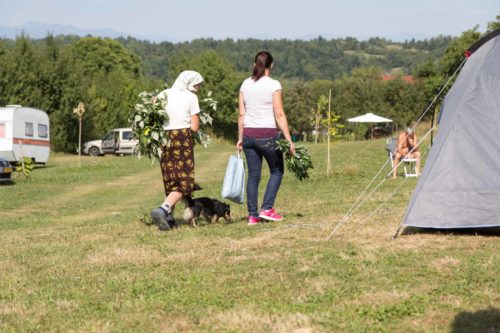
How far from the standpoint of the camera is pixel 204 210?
32.6 feet

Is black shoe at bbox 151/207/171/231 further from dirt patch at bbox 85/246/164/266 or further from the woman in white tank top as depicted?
dirt patch at bbox 85/246/164/266

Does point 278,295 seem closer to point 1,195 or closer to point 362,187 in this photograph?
point 362,187

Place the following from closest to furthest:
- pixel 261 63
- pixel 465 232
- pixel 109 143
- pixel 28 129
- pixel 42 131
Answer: pixel 465 232
pixel 261 63
pixel 28 129
pixel 42 131
pixel 109 143

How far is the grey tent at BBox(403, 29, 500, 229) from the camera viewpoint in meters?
7.71

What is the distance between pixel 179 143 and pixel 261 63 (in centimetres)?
138

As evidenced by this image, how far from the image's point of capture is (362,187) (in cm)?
1612

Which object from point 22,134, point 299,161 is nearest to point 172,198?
point 299,161

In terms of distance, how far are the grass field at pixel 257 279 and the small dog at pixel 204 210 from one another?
9.5 inches

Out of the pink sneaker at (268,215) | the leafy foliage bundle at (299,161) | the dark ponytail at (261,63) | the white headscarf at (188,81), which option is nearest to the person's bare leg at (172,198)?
the pink sneaker at (268,215)

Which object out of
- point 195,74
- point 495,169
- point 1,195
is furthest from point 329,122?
point 495,169

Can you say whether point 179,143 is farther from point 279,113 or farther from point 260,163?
point 279,113

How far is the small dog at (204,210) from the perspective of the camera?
32.1ft

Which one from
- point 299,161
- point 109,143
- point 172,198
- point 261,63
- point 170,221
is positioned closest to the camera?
point 261,63

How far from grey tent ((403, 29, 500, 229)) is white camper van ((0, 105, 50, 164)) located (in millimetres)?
22666
